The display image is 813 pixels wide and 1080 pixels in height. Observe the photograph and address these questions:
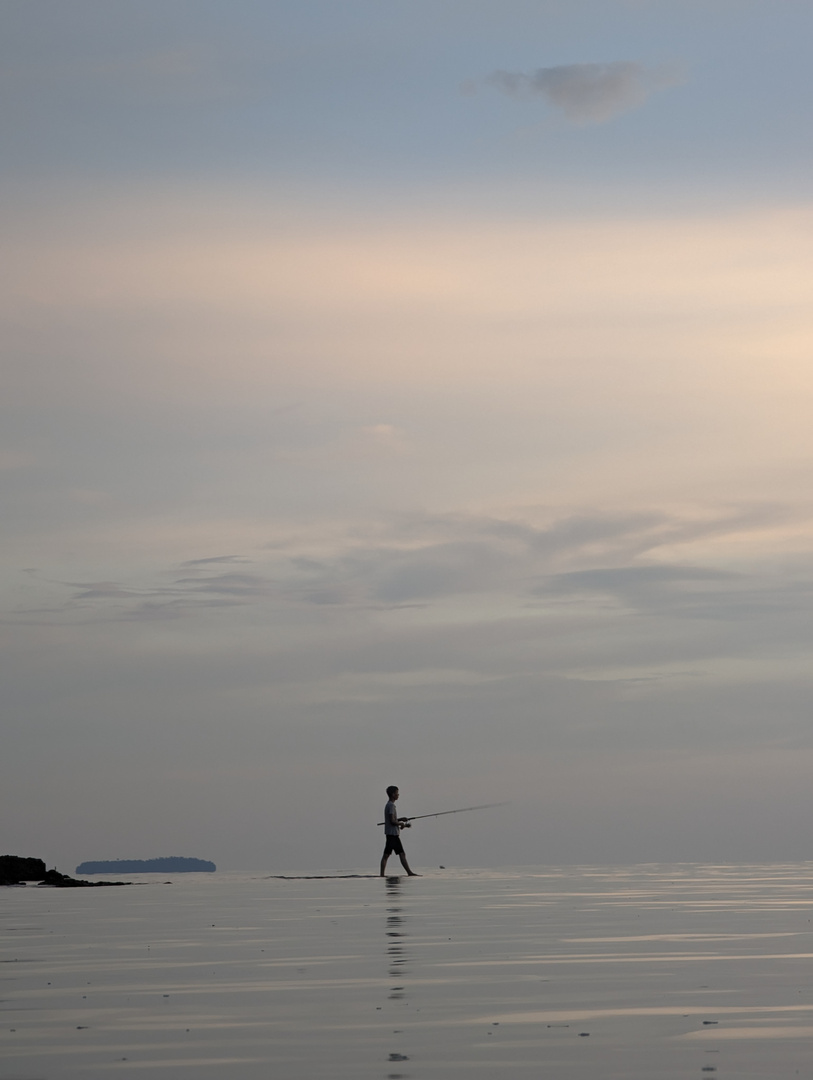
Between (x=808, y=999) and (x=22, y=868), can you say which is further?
(x=22, y=868)

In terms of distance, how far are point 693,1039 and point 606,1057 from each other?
31.1 inches

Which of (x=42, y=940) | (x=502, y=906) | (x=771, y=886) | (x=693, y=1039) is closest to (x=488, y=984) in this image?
(x=693, y=1039)

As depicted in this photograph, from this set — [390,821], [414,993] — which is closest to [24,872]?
[390,821]

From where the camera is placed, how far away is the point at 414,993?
10945mm

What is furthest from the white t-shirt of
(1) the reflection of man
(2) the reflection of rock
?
(2) the reflection of rock

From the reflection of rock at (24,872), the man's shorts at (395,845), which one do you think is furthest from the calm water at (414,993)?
the reflection of rock at (24,872)

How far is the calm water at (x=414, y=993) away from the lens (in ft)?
26.6

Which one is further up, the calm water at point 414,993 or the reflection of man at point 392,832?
the reflection of man at point 392,832

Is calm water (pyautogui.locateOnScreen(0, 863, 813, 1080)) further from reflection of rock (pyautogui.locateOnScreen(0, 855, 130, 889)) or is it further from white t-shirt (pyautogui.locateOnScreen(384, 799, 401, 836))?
reflection of rock (pyautogui.locateOnScreen(0, 855, 130, 889))

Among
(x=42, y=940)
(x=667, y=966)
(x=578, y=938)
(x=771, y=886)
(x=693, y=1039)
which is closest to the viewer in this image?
(x=693, y=1039)

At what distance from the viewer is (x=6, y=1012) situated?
1035 centimetres

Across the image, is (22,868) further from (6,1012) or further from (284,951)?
(6,1012)

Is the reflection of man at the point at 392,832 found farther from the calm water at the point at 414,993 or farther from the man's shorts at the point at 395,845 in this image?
the calm water at the point at 414,993

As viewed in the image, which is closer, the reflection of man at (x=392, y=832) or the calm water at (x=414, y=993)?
the calm water at (x=414, y=993)
